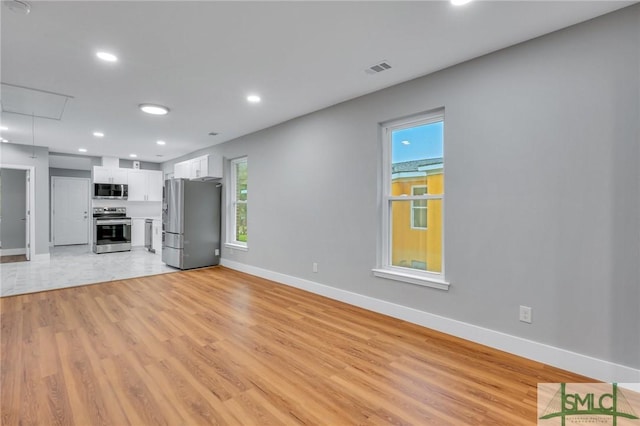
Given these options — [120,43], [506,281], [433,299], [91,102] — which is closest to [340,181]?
[433,299]

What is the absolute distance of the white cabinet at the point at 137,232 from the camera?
855cm

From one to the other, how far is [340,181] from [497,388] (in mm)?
2678

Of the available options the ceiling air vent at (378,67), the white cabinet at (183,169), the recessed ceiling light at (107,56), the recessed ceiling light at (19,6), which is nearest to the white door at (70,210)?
the white cabinet at (183,169)

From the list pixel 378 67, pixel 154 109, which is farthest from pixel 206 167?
pixel 378 67

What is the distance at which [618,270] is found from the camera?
2100mm

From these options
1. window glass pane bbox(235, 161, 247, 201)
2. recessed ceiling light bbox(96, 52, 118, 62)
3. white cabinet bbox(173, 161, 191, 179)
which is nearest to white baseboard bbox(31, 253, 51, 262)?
white cabinet bbox(173, 161, 191, 179)

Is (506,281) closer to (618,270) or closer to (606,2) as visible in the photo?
(618,270)

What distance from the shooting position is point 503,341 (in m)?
2.59

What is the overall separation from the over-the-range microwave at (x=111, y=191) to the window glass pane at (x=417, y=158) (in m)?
7.67

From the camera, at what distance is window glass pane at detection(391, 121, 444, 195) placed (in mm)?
3201

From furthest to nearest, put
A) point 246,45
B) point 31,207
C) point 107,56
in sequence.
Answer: point 31,207 → point 107,56 → point 246,45

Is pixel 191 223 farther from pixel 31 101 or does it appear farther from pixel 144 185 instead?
pixel 144 185

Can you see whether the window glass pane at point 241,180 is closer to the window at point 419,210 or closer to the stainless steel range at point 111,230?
the window at point 419,210

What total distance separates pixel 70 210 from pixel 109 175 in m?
2.68
